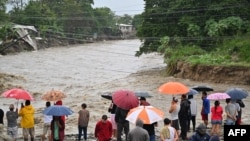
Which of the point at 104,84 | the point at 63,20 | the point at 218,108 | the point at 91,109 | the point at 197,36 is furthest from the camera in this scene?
the point at 63,20

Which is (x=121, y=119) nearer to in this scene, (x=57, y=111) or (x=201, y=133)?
(x=57, y=111)

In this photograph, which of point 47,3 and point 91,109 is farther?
point 47,3

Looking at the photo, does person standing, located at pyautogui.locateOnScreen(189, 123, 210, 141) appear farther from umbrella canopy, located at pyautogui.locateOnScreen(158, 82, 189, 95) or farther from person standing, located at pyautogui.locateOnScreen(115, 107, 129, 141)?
umbrella canopy, located at pyautogui.locateOnScreen(158, 82, 189, 95)

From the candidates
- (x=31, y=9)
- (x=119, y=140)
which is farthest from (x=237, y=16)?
(x=31, y=9)

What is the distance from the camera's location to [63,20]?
106m

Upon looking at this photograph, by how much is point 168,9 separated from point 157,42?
3381 millimetres

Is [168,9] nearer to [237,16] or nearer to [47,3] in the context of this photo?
[237,16]

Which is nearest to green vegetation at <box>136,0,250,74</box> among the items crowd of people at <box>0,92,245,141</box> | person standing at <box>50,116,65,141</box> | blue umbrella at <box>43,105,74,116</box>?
crowd of people at <box>0,92,245,141</box>

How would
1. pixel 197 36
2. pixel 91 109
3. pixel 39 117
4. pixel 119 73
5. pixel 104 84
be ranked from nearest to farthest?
Answer: pixel 39 117 < pixel 91 109 < pixel 104 84 < pixel 197 36 < pixel 119 73

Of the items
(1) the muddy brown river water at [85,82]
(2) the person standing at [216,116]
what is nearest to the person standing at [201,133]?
(2) the person standing at [216,116]

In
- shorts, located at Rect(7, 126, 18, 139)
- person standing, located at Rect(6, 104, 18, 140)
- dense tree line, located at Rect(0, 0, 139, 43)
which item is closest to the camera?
person standing, located at Rect(6, 104, 18, 140)

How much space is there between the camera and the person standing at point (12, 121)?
1212cm

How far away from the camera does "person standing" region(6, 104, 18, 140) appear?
39.8 ft

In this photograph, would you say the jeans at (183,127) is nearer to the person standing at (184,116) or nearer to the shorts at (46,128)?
the person standing at (184,116)
